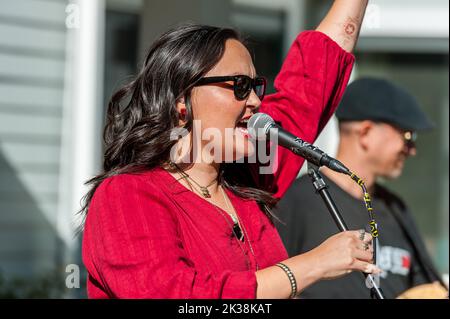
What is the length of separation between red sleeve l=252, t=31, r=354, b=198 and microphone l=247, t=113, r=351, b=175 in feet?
1.28

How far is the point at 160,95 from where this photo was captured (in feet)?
7.99

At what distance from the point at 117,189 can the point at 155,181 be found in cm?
16

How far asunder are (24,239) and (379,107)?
2.75 metres

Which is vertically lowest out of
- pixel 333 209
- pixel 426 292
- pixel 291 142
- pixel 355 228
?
pixel 426 292

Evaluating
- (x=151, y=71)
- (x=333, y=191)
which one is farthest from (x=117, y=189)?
(x=333, y=191)

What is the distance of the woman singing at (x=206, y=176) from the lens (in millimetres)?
2086

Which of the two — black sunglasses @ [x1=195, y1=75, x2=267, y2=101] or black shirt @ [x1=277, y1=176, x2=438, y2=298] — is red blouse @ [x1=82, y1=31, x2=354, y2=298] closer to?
black sunglasses @ [x1=195, y1=75, x2=267, y2=101]

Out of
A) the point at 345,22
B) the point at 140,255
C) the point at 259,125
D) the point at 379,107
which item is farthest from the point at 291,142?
the point at 379,107

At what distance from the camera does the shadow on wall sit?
557 cm

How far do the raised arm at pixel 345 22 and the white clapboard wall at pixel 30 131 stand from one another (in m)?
3.29

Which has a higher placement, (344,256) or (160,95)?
(160,95)

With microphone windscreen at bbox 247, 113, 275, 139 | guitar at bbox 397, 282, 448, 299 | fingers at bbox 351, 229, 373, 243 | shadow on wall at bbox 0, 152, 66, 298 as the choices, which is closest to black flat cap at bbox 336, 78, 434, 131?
guitar at bbox 397, 282, 448, 299

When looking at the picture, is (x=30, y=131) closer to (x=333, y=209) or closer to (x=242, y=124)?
(x=242, y=124)

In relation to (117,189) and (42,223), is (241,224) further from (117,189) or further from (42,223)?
(42,223)
